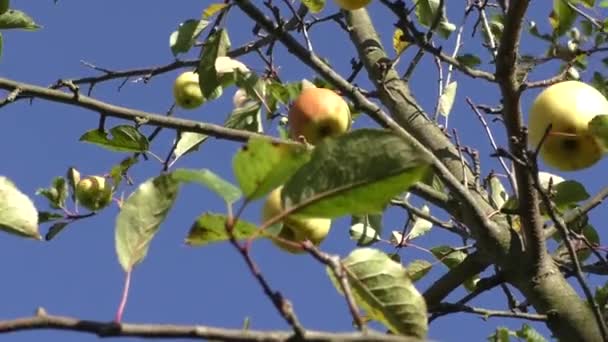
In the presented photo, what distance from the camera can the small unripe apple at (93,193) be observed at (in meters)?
2.73

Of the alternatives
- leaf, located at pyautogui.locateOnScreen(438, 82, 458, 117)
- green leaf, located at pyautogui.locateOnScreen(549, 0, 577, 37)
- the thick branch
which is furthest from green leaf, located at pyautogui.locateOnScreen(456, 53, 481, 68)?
the thick branch

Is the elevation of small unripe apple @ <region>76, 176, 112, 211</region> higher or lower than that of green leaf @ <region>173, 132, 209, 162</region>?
lower

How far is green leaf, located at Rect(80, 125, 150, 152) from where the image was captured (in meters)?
2.03

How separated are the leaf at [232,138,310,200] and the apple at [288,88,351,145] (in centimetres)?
115

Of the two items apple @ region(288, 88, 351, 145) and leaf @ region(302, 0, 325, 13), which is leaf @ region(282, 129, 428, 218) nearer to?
apple @ region(288, 88, 351, 145)

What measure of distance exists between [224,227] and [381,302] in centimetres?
28

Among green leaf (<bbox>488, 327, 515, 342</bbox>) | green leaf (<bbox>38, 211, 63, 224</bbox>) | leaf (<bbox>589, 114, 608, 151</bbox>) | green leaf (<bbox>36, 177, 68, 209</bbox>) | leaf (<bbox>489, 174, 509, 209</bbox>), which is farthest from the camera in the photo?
green leaf (<bbox>36, 177, 68, 209</bbox>)

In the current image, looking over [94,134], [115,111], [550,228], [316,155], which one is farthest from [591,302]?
[94,134]

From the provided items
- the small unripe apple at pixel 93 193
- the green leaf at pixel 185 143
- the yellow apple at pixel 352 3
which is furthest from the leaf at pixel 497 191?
the small unripe apple at pixel 93 193

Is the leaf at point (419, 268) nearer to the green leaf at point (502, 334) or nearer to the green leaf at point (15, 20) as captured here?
the green leaf at point (502, 334)

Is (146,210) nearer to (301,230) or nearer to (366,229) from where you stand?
(301,230)

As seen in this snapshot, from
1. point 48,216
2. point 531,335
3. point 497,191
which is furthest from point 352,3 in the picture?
point 48,216

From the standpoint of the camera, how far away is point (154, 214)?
1.11 metres

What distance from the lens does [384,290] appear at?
48.1 inches
